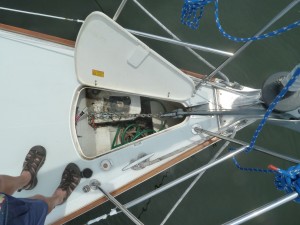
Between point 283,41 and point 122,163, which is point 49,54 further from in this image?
point 283,41

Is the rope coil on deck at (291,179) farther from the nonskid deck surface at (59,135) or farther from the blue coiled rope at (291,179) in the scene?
the nonskid deck surface at (59,135)

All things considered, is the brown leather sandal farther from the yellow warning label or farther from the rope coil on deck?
the rope coil on deck

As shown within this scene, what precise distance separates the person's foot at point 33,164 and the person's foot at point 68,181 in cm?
18

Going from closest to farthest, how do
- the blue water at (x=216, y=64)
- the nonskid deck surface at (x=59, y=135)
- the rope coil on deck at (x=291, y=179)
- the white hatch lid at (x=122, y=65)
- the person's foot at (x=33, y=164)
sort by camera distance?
the rope coil on deck at (x=291, y=179) → the white hatch lid at (x=122, y=65) → the person's foot at (x=33, y=164) → the nonskid deck surface at (x=59, y=135) → the blue water at (x=216, y=64)

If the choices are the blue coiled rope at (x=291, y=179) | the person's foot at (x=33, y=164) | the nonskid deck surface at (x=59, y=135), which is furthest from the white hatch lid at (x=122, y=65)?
the blue coiled rope at (x=291, y=179)

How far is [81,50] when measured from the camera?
213 centimetres

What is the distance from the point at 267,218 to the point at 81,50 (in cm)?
242

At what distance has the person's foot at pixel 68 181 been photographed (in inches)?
86.9

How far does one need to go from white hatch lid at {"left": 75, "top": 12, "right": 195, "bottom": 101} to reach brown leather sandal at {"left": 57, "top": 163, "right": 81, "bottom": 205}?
2.04ft

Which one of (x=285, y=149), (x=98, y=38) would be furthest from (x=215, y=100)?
(x=285, y=149)

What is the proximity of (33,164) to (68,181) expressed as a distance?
0.27m

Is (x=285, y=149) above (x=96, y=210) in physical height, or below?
above

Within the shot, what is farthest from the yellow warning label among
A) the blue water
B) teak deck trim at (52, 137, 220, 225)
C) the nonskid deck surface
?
the blue water

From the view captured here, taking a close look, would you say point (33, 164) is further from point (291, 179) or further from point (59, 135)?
point (291, 179)
